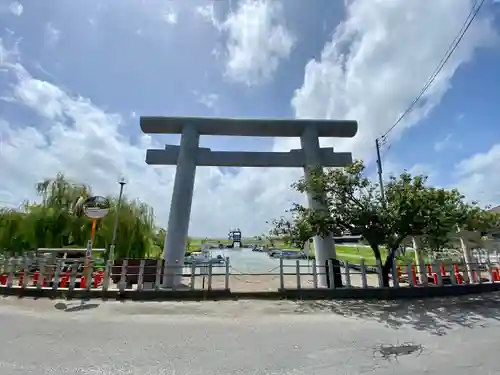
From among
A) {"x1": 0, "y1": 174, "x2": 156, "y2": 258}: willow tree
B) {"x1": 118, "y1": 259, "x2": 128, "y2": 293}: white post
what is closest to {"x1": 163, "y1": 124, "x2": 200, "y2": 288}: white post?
{"x1": 118, "y1": 259, "x2": 128, "y2": 293}: white post

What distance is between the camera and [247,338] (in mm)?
5055

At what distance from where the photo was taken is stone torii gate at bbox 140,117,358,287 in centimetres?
1024

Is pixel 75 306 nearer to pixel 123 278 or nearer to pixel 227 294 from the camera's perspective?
pixel 123 278

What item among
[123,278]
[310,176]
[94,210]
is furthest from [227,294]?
[94,210]

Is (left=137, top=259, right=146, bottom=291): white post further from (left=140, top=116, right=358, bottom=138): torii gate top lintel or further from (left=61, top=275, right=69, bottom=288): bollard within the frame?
(left=140, top=116, right=358, bottom=138): torii gate top lintel

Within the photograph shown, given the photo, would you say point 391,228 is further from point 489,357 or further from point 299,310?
point 489,357

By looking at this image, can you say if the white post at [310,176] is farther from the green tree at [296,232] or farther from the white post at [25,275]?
the white post at [25,275]

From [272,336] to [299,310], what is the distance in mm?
1981

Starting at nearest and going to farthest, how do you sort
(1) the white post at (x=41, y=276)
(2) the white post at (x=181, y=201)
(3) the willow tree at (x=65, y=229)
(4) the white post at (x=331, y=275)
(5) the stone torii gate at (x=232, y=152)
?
1. (1) the white post at (x=41, y=276)
2. (4) the white post at (x=331, y=275)
3. (2) the white post at (x=181, y=201)
4. (5) the stone torii gate at (x=232, y=152)
5. (3) the willow tree at (x=65, y=229)

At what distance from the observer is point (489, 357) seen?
4141mm

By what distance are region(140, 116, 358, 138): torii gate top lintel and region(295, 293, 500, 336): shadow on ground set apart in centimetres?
614

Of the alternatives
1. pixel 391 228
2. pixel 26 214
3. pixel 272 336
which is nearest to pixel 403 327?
pixel 272 336

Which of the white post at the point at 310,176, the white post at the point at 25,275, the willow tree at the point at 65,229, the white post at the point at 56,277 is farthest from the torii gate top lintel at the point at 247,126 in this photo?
the willow tree at the point at 65,229

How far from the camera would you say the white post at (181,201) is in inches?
376
